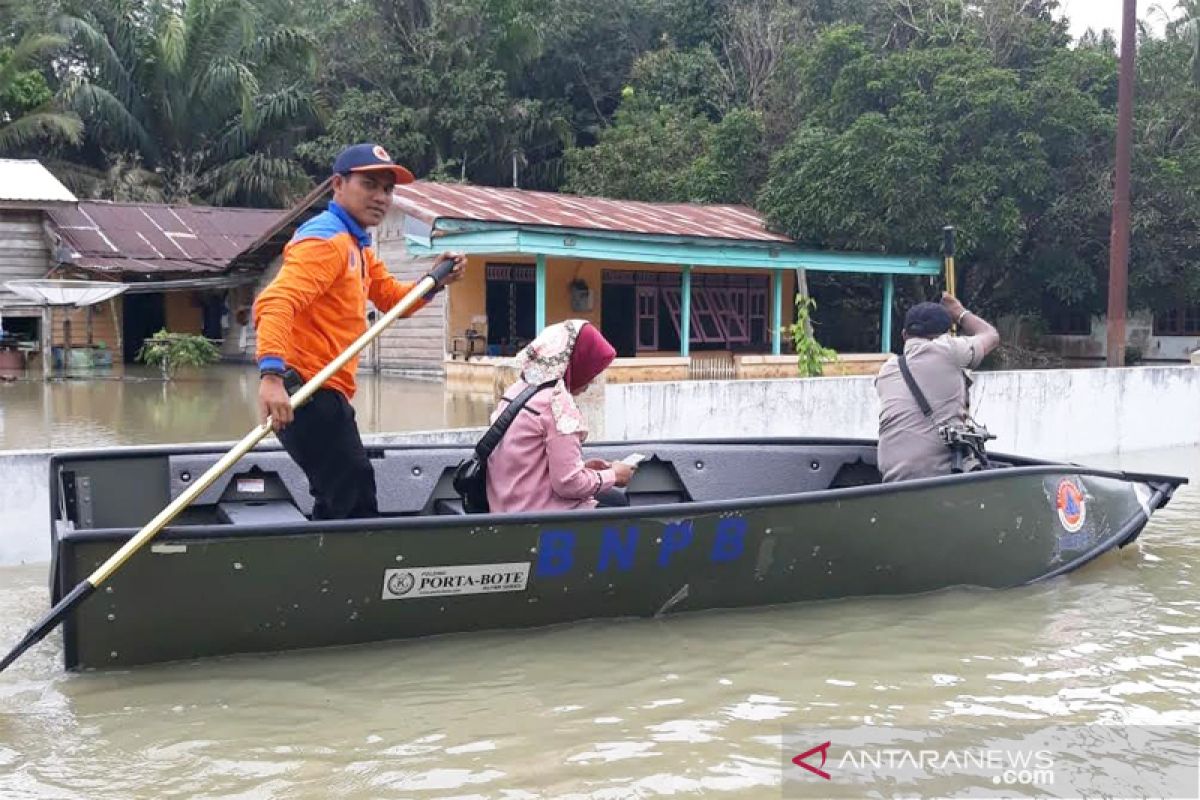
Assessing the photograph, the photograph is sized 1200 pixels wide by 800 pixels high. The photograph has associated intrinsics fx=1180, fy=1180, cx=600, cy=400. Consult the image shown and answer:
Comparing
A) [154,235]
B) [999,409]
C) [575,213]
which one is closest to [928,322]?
[999,409]

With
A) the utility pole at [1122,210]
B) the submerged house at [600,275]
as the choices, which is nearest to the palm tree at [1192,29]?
the utility pole at [1122,210]

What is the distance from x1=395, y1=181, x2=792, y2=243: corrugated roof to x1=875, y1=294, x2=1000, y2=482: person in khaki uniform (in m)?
10.8

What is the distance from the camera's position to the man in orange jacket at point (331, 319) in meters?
4.70

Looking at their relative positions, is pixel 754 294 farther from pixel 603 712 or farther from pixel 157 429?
pixel 603 712

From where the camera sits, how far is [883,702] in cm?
473

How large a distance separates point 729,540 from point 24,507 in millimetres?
4342

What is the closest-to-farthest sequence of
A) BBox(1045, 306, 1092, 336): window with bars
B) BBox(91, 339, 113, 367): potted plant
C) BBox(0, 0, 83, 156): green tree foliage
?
BBox(91, 339, 113, 367): potted plant → BBox(0, 0, 83, 156): green tree foliage → BBox(1045, 306, 1092, 336): window with bars

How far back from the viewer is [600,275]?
20453 millimetres

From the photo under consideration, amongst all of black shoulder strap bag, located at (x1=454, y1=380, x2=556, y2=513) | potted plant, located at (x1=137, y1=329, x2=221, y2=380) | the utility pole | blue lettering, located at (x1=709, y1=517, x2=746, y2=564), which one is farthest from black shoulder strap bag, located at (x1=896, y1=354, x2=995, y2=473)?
potted plant, located at (x1=137, y1=329, x2=221, y2=380)

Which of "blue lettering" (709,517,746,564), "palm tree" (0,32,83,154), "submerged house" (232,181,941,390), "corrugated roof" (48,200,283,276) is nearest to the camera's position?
"blue lettering" (709,517,746,564)

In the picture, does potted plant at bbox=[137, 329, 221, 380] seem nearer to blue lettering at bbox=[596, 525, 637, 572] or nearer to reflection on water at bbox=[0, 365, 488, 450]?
reflection on water at bbox=[0, 365, 488, 450]

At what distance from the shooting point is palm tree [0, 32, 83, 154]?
2467cm

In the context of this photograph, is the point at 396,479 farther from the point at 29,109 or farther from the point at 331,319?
the point at 29,109

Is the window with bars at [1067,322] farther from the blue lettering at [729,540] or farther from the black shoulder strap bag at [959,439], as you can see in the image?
the blue lettering at [729,540]
